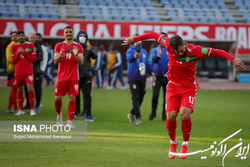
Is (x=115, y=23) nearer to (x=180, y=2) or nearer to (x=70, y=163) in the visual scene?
(x=180, y=2)

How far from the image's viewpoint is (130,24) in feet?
95.7

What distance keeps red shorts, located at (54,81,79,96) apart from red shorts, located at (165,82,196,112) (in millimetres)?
3089

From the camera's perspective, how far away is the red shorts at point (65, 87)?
9.83 meters

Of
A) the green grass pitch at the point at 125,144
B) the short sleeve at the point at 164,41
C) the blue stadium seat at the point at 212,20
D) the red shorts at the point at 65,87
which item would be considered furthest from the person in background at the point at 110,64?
the short sleeve at the point at 164,41

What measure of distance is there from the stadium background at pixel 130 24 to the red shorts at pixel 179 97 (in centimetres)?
2131

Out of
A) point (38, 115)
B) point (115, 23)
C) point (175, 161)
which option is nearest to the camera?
point (175, 161)

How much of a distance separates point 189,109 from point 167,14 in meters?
26.1

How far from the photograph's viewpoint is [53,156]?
23.1 feet

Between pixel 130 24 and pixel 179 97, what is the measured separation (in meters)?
22.2

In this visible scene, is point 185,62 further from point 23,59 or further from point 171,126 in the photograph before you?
point 23,59

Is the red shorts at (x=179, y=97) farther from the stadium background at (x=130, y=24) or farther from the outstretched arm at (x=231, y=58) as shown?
the stadium background at (x=130, y=24)

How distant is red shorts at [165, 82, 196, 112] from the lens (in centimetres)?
727

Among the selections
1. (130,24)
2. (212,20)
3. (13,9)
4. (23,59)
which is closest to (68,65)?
(23,59)

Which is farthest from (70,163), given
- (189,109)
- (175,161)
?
(189,109)
